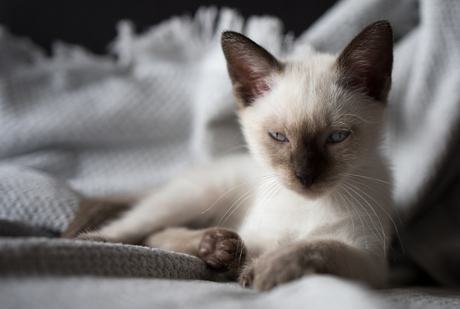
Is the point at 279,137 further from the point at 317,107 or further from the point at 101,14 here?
the point at 101,14

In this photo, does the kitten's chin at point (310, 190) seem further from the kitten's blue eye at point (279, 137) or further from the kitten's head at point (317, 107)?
the kitten's blue eye at point (279, 137)

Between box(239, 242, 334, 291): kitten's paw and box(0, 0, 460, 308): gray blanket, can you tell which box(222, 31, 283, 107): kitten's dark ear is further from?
box(239, 242, 334, 291): kitten's paw

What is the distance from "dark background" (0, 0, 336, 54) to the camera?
201 centimetres

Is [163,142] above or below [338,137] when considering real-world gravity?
below

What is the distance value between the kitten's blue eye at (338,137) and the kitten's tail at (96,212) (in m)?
0.84

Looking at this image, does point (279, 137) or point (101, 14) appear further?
point (101, 14)

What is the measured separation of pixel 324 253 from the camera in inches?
30.1

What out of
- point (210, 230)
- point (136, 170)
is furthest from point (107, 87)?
point (210, 230)

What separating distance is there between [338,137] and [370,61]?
0.27 meters

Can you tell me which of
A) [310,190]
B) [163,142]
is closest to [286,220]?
[310,190]

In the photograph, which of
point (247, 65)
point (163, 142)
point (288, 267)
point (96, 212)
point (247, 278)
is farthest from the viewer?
point (163, 142)

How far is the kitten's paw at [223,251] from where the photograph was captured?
100 centimetres

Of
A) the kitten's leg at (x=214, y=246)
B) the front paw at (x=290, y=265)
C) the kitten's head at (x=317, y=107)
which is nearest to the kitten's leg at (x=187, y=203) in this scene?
the kitten's leg at (x=214, y=246)

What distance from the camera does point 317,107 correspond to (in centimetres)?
96
